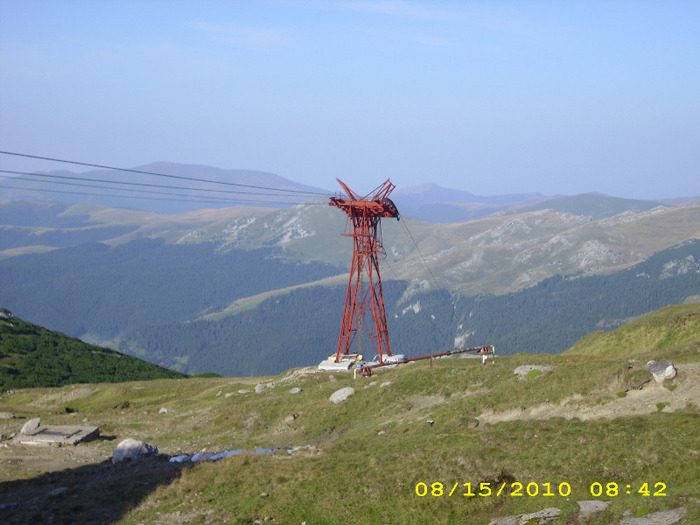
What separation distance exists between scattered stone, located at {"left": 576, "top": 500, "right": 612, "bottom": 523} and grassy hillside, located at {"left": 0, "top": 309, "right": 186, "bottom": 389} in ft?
261

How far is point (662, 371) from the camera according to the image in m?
33.6

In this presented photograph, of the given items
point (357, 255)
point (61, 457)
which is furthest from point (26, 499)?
point (357, 255)

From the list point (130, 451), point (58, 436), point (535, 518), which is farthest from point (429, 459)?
point (58, 436)

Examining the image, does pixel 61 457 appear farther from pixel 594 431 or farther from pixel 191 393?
pixel 594 431

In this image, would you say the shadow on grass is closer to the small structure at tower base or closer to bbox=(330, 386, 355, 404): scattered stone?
bbox=(330, 386, 355, 404): scattered stone

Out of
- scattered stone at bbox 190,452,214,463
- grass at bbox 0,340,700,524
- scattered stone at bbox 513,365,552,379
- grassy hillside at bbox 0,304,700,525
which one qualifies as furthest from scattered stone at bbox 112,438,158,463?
scattered stone at bbox 513,365,552,379

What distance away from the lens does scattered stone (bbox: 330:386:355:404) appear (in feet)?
154

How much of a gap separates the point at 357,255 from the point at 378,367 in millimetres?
15417

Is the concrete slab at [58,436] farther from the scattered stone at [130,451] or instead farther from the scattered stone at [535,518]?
the scattered stone at [535,518]

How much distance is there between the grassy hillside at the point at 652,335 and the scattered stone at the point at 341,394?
21011 millimetres

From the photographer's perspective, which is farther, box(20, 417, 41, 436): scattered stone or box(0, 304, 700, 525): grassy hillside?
box(20, 417, 41, 436): scattered stone

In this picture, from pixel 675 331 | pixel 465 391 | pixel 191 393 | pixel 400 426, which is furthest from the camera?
pixel 191 393

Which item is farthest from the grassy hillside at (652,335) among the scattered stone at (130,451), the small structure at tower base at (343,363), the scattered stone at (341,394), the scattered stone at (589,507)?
the scattered stone at (130,451)

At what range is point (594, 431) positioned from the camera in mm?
29656
